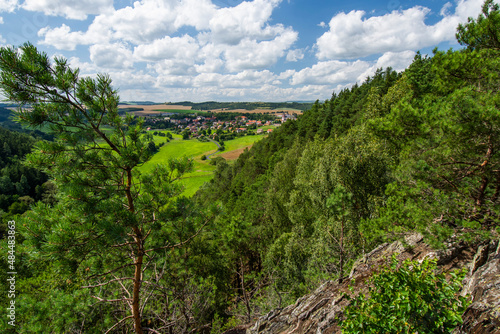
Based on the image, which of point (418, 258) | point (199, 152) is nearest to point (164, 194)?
point (418, 258)

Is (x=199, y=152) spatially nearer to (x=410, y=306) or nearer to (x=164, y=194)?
(x=164, y=194)

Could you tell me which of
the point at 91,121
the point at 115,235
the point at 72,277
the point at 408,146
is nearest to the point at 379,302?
the point at 115,235

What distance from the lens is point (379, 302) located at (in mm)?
3539

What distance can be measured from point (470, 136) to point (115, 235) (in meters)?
9.90

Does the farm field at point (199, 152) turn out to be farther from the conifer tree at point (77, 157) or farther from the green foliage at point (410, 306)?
the green foliage at point (410, 306)

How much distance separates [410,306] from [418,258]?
221 inches

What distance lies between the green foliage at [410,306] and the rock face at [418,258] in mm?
423

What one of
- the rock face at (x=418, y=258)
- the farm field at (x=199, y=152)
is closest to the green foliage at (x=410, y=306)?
the rock face at (x=418, y=258)

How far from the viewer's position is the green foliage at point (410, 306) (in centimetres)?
312

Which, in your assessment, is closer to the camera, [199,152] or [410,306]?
[410,306]

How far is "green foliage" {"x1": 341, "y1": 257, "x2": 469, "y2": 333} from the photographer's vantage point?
3.12m

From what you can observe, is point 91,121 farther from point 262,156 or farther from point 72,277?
point 262,156

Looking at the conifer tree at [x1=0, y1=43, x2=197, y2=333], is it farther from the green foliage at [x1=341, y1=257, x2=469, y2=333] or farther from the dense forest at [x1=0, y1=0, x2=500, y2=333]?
the green foliage at [x1=341, y1=257, x2=469, y2=333]

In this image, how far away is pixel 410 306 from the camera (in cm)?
316
